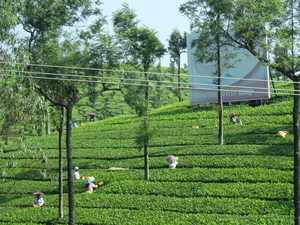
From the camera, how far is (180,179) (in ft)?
69.2

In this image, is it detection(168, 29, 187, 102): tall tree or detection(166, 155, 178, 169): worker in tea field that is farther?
detection(168, 29, 187, 102): tall tree

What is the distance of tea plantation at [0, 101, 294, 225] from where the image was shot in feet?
56.3

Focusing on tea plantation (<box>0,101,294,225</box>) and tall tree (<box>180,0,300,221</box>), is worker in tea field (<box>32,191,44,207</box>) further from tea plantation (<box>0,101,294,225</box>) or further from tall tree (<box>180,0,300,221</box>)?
tall tree (<box>180,0,300,221</box>)

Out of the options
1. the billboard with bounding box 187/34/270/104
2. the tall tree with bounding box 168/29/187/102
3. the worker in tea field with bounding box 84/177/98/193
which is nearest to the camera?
the worker in tea field with bounding box 84/177/98/193

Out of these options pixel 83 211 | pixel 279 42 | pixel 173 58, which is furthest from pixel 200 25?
pixel 173 58

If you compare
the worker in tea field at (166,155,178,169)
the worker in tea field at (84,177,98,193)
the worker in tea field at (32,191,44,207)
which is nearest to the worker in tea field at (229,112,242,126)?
the worker in tea field at (166,155,178,169)

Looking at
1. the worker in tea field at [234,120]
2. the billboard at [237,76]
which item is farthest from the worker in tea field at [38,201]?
the billboard at [237,76]

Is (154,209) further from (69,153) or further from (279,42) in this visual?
(279,42)

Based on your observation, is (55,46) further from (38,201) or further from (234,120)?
(234,120)

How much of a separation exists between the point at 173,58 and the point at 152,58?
72.3 feet

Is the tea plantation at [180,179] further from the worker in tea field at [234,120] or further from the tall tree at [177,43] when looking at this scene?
the tall tree at [177,43]

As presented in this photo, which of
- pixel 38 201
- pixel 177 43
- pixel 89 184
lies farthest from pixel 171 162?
pixel 177 43

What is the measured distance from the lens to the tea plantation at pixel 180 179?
56.3 feet

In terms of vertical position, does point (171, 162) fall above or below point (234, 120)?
below
